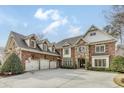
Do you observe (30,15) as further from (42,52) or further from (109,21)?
(42,52)

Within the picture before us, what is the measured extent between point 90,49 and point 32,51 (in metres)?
3.46

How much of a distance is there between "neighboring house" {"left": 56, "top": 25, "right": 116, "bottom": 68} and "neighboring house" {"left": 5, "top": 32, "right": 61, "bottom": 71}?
Result: 82 cm

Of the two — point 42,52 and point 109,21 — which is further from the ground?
point 109,21

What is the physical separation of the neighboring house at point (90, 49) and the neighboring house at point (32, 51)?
82 cm

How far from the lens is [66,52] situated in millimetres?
12070

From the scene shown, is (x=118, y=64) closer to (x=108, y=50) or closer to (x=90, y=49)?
(x=108, y=50)

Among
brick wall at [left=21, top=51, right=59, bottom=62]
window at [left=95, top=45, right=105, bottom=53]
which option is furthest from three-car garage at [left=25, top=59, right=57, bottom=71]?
window at [left=95, top=45, right=105, bottom=53]

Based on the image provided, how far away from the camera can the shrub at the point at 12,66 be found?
27.1 ft

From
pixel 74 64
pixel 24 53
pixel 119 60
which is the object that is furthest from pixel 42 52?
pixel 119 60

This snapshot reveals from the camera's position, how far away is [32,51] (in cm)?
993

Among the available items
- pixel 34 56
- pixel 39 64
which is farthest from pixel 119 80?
pixel 34 56
